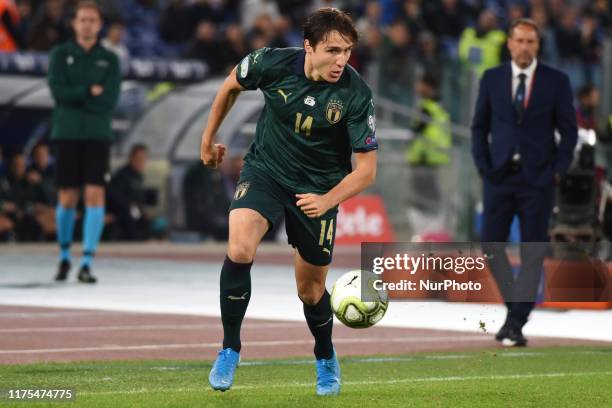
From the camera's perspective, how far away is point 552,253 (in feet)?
38.3

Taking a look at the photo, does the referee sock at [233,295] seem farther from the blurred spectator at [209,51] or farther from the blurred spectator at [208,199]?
the blurred spectator at [209,51]

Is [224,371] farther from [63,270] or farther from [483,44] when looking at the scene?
[483,44]

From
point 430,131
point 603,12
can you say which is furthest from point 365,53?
point 603,12

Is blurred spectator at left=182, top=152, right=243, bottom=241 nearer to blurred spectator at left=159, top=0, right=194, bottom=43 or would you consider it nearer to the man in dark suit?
blurred spectator at left=159, top=0, right=194, bottom=43

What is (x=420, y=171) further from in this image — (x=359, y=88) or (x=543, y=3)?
(x=359, y=88)

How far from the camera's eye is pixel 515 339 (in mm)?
11109

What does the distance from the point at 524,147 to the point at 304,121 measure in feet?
12.0

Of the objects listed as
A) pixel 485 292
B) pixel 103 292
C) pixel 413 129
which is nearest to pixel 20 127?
pixel 413 129

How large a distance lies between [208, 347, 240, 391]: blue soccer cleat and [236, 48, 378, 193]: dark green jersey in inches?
35.8

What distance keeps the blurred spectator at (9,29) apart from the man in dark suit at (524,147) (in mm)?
11730

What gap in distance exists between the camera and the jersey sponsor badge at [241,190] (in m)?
8.08

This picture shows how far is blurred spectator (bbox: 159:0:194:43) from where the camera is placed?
25.1 metres

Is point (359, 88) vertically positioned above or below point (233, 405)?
above

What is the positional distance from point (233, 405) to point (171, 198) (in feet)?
48.8
